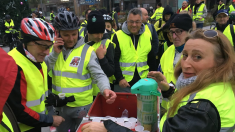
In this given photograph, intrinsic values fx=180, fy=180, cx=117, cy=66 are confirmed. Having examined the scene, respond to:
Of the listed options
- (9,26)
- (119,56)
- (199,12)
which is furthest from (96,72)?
(9,26)

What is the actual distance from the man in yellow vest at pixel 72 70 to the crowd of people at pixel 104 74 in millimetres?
12

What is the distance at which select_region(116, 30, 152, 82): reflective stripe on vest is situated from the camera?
3.15m

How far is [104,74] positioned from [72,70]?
387 millimetres

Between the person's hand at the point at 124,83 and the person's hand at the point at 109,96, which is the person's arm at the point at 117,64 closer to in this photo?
the person's hand at the point at 124,83

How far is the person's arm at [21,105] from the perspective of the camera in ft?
5.27

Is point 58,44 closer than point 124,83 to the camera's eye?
Yes

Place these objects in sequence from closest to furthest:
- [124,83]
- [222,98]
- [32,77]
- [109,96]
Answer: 1. [222,98]
2. [32,77]
3. [109,96]
4. [124,83]

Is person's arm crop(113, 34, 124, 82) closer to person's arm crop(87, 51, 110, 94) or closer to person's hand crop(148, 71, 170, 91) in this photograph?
person's arm crop(87, 51, 110, 94)

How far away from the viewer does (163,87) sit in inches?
74.1

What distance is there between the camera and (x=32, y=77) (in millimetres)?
1771

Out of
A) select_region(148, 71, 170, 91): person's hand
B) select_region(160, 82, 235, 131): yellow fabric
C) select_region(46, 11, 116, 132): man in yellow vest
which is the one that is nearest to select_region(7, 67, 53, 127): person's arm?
select_region(46, 11, 116, 132): man in yellow vest

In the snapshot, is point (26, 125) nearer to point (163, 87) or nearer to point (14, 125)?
point (14, 125)

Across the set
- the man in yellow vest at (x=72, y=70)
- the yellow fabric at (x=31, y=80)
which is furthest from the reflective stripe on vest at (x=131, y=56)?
the yellow fabric at (x=31, y=80)

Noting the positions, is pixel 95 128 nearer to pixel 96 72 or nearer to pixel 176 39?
pixel 96 72
